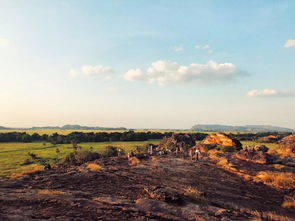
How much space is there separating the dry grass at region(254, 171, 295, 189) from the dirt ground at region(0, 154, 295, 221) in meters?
0.88

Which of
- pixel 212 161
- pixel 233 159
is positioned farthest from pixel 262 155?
pixel 212 161

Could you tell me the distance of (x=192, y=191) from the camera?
47.0 ft

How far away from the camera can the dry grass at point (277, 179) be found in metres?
19.0

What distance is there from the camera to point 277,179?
19547 mm

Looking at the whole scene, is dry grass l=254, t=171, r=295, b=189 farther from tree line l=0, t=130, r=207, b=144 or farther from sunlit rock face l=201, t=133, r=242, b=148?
tree line l=0, t=130, r=207, b=144

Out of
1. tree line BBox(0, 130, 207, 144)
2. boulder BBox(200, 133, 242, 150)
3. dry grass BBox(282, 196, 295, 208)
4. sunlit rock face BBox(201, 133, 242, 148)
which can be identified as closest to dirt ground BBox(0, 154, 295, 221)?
dry grass BBox(282, 196, 295, 208)

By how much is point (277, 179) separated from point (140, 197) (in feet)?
44.2

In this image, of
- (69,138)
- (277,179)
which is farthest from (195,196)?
(69,138)

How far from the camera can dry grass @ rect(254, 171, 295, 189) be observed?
749 inches

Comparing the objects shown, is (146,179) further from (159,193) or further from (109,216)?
(109,216)

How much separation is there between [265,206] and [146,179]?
8568mm

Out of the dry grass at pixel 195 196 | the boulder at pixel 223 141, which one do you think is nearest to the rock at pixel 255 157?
the dry grass at pixel 195 196

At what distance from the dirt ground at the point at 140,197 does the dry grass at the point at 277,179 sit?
88 centimetres

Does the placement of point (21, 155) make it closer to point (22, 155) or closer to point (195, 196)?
point (22, 155)
